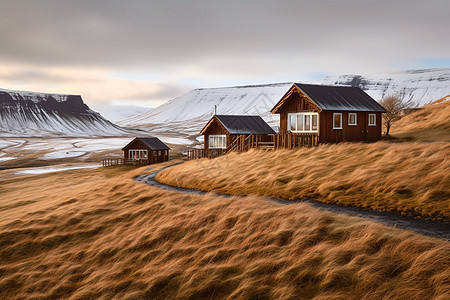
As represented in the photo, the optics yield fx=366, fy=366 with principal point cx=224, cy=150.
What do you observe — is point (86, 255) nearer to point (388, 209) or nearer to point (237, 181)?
point (237, 181)

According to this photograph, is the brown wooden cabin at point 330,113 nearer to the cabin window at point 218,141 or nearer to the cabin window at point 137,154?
the cabin window at point 218,141

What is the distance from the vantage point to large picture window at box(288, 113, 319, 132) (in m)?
34.0

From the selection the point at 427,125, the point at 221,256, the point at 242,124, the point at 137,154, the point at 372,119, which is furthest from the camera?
the point at 137,154

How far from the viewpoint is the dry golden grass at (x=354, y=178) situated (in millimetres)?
13725

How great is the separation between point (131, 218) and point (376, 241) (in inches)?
454

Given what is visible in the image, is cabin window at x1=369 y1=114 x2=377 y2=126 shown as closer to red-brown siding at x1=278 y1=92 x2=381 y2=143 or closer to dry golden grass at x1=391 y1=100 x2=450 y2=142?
red-brown siding at x1=278 y1=92 x2=381 y2=143

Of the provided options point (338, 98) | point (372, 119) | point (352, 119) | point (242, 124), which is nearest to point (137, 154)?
point (242, 124)

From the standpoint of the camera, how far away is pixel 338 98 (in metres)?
35.5

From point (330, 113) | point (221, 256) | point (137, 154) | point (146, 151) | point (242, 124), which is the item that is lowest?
point (221, 256)

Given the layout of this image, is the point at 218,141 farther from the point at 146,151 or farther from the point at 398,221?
the point at 398,221

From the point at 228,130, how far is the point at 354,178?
3036cm

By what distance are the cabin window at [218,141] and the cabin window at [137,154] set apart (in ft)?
67.9

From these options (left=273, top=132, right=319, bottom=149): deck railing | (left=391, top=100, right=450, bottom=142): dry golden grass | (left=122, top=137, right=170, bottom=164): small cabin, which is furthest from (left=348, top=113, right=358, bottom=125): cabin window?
(left=122, top=137, right=170, bottom=164): small cabin

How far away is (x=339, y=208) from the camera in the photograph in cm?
1404
